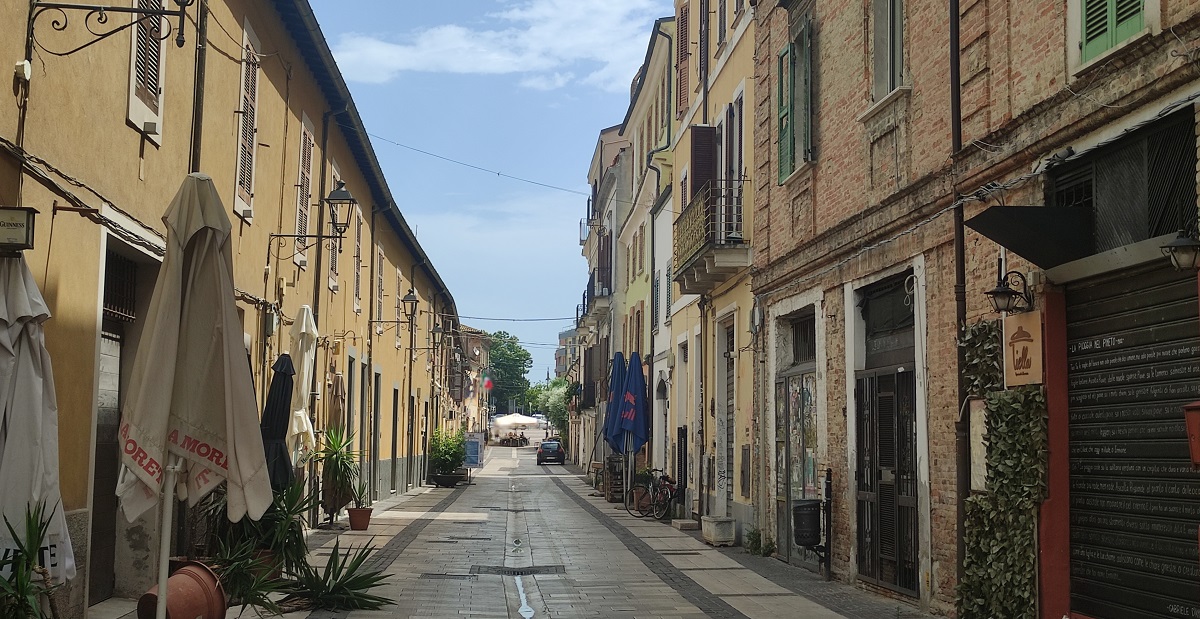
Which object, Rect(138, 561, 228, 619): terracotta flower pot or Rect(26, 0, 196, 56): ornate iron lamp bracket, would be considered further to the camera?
Rect(26, 0, 196, 56): ornate iron lamp bracket

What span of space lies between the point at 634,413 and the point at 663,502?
2.06 metres

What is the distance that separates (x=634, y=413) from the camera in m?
23.7

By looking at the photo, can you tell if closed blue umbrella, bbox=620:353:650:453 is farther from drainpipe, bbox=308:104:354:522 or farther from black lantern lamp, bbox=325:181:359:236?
drainpipe, bbox=308:104:354:522

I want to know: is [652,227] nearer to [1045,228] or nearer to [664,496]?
[664,496]

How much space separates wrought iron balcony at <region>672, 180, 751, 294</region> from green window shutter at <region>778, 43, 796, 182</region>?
2065 millimetres

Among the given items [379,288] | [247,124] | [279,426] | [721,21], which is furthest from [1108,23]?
[379,288]

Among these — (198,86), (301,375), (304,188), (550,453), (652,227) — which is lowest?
(550,453)

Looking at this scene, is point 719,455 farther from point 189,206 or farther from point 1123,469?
point 189,206

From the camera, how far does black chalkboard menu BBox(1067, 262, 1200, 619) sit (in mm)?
6902

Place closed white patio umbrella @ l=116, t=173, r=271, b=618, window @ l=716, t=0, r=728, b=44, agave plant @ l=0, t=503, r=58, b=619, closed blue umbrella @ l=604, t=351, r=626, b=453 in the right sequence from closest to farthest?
agave plant @ l=0, t=503, r=58, b=619 → closed white patio umbrella @ l=116, t=173, r=271, b=618 → window @ l=716, t=0, r=728, b=44 → closed blue umbrella @ l=604, t=351, r=626, b=453

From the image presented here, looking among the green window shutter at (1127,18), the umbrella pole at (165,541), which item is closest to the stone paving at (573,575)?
the umbrella pole at (165,541)

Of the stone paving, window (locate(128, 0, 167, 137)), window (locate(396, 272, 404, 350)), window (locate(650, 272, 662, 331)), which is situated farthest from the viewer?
window (locate(396, 272, 404, 350))

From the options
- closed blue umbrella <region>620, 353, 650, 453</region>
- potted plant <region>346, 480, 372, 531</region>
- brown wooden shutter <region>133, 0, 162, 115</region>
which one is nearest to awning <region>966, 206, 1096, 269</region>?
brown wooden shutter <region>133, 0, 162, 115</region>

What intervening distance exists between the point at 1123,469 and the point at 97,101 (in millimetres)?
7633
